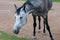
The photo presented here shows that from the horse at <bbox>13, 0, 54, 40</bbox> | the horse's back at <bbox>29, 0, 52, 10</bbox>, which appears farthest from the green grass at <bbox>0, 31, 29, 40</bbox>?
the horse's back at <bbox>29, 0, 52, 10</bbox>

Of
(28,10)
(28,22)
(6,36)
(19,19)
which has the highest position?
(28,10)

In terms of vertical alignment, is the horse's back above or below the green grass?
above

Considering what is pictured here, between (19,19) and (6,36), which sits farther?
(6,36)

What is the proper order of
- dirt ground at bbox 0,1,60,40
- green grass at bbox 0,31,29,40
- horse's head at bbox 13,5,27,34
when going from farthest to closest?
dirt ground at bbox 0,1,60,40 < green grass at bbox 0,31,29,40 < horse's head at bbox 13,5,27,34

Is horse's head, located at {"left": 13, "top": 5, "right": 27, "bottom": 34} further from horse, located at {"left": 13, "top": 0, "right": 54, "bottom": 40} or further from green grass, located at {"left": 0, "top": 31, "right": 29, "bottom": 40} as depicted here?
green grass, located at {"left": 0, "top": 31, "right": 29, "bottom": 40}

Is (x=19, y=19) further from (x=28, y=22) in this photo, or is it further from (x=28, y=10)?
(x=28, y=22)

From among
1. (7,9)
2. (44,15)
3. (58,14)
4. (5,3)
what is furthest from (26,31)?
(5,3)

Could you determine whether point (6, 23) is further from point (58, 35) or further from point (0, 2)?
point (0, 2)

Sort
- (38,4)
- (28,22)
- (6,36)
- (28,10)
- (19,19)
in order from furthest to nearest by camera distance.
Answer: (28,22), (6,36), (38,4), (28,10), (19,19)

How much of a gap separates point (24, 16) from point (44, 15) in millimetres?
1006

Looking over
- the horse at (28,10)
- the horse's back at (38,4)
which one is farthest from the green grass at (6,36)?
the horse's back at (38,4)

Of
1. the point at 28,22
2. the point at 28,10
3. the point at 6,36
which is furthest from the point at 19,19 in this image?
the point at 28,22

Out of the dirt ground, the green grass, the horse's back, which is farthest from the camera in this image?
the dirt ground

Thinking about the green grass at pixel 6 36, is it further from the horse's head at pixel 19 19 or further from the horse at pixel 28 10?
the horse's head at pixel 19 19
